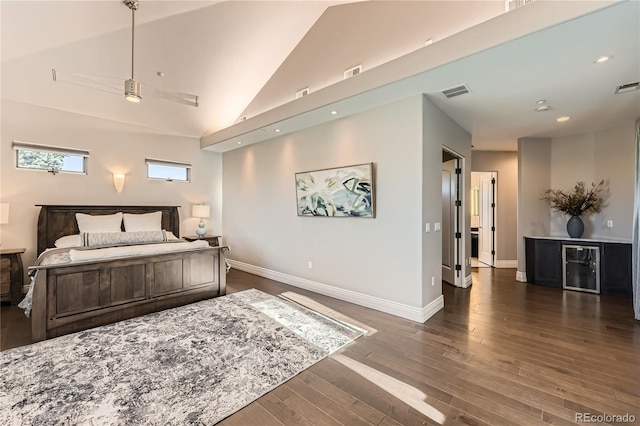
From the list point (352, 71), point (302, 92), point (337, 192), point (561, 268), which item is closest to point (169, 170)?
point (302, 92)

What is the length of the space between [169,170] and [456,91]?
568cm

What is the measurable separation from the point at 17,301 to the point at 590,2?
7.13m

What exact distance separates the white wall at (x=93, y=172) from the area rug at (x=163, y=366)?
9.49 feet

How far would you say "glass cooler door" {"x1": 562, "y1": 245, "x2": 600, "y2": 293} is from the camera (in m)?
4.57

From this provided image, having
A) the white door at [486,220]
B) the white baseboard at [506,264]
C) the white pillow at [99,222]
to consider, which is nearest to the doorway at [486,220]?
the white door at [486,220]

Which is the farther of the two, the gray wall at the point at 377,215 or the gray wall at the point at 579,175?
the gray wall at the point at 579,175

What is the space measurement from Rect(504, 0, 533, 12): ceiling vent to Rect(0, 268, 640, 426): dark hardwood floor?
3.07 metres

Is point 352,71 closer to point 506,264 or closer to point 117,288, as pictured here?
point 117,288

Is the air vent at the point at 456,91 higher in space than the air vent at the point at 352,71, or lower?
lower

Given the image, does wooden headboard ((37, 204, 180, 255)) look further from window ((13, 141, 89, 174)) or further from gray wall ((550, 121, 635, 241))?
gray wall ((550, 121, 635, 241))

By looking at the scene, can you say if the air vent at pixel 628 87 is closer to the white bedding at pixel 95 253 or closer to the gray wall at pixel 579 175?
the gray wall at pixel 579 175

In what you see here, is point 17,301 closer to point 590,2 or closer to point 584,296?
point 590,2

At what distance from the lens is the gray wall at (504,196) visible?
6559mm

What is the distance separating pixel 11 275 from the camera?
3861 mm
